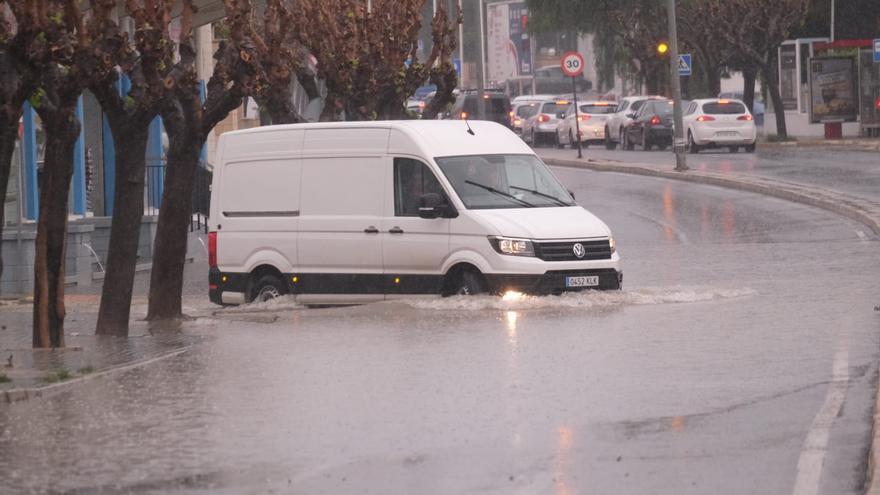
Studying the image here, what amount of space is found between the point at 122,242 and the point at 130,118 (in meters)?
1.21

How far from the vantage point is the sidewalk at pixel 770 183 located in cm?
2942

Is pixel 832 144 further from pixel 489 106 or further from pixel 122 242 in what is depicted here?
pixel 122 242

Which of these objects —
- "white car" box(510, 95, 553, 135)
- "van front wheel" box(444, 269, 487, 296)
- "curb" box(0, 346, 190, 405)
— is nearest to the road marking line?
"van front wheel" box(444, 269, 487, 296)

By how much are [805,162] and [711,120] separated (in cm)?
716

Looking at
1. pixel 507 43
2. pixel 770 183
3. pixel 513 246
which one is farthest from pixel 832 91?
pixel 507 43

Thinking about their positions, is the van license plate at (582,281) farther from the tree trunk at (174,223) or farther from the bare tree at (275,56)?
the tree trunk at (174,223)

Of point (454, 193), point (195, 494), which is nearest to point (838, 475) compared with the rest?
point (195, 494)

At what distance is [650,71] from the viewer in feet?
237

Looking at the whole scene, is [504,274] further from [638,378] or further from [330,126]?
[638,378]

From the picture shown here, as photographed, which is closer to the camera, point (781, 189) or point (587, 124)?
point (781, 189)

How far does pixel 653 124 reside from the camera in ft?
177

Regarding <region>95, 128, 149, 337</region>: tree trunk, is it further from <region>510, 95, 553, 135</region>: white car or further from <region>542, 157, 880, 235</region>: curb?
<region>510, 95, 553, 135</region>: white car

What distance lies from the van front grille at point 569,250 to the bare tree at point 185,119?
10.8ft

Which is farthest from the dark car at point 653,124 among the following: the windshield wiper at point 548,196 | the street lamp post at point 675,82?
the windshield wiper at point 548,196
